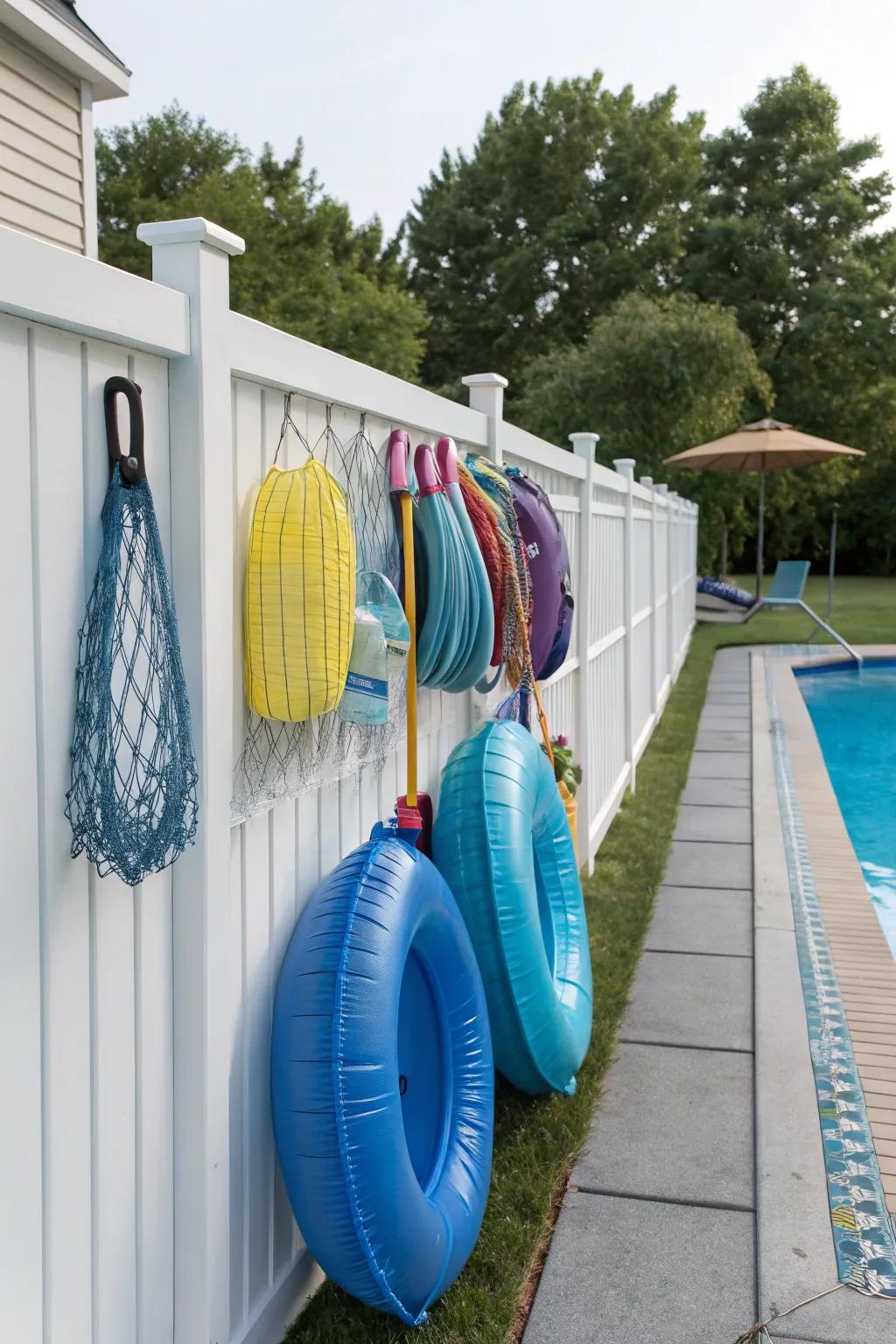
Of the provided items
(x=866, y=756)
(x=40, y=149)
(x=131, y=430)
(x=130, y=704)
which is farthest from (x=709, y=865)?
(x=40, y=149)

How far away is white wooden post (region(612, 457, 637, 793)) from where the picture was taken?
592cm

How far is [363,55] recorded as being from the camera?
2720cm

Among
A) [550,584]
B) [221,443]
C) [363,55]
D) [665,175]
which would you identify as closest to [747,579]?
[665,175]

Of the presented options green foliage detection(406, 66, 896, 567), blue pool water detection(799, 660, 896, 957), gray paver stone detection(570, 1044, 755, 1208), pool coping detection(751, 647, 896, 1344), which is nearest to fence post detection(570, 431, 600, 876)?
pool coping detection(751, 647, 896, 1344)

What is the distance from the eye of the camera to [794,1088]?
275 cm

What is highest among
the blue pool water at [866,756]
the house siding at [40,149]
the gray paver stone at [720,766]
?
the house siding at [40,149]

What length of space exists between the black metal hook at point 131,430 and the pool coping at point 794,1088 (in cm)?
168

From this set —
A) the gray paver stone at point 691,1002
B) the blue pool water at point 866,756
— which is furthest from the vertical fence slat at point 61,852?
the blue pool water at point 866,756

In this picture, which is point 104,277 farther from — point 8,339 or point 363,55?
point 363,55

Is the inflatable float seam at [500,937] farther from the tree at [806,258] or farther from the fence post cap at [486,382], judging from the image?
the tree at [806,258]

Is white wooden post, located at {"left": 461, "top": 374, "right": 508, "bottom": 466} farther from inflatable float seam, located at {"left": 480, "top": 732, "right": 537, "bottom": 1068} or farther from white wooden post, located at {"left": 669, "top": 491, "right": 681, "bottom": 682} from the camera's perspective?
white wooden post, located at {"left": 669, "top": 491, "right": 681, "bottom": 682}

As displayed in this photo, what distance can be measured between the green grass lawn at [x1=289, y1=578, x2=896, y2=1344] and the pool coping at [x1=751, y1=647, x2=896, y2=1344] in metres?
0.40

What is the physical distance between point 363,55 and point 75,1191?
98.5ft

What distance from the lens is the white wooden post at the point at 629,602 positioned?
19.4 feet
